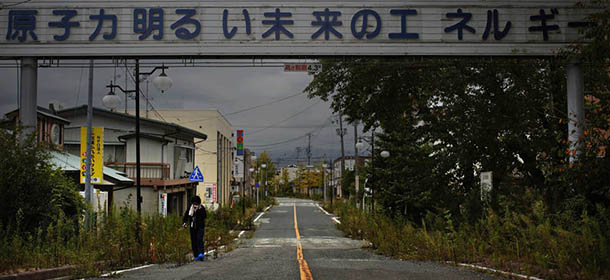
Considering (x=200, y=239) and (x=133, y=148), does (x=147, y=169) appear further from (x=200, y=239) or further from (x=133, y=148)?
(x=200, y=239)

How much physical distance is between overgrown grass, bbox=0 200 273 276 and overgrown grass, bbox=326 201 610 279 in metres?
6.62

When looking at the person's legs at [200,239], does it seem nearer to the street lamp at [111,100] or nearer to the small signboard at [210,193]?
the street lamp at [111,100]

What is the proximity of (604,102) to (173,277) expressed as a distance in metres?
10.0

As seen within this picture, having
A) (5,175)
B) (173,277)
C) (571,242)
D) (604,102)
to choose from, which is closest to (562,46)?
(604,102)

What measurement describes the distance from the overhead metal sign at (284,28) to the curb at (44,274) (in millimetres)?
6789

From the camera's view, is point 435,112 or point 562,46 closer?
point 562,46

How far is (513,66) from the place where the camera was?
61.4 feet

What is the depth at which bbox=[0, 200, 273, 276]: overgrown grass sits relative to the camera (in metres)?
11.1

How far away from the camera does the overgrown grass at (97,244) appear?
438 inches

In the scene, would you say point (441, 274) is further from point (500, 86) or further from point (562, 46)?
point (500, 86)

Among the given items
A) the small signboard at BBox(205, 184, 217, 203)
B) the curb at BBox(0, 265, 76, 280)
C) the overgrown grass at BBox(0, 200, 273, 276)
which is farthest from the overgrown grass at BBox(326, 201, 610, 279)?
the small signboard at BBox(205, 184, 217, 203)

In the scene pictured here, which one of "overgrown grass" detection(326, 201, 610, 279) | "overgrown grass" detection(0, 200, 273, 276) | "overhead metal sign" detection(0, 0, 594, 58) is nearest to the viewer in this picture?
"overgrown grass" detection(326, 201, 610, 279)

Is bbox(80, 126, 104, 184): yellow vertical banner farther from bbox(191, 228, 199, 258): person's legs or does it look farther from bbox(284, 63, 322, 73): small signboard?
bbox(284, 63, 322, 73): small signboard

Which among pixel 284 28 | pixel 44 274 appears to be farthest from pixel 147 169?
pixel 44 274
